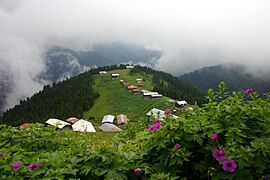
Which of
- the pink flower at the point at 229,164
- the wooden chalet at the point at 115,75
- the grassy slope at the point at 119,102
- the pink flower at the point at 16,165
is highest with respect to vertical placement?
the wooden chalet at the point at 115,75

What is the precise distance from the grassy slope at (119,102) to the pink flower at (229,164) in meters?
100

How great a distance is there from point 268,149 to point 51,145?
459cm

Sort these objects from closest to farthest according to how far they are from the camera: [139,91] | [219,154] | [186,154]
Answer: [219,154], [186,154], [139,91]

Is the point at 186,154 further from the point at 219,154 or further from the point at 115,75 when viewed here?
the point at 115,75

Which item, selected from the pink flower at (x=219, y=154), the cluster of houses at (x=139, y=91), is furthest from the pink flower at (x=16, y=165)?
the cluster of houses at (x=139, y=91)

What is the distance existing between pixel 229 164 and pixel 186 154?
664mm

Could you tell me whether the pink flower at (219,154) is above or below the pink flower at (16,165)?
below

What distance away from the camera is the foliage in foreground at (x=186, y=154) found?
3900 mm

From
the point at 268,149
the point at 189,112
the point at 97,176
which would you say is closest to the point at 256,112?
the point at 268,149

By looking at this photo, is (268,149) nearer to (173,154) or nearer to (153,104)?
(173,154)

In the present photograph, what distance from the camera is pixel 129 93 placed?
5571 inches

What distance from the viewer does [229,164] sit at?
387 centimetres

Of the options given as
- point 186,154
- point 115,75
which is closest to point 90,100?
point 115,75

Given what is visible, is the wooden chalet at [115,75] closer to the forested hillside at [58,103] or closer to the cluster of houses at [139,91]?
the forested hillside at [58,103]
